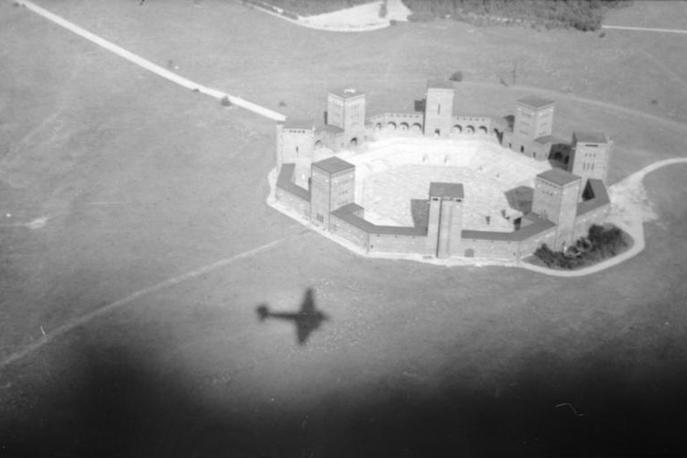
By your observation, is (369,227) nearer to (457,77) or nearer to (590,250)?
(590,250)

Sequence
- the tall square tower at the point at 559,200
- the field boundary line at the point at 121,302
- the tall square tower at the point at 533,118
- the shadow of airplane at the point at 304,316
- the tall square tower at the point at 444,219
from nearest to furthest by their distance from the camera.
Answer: the field boundary line at the point at 121,302 → the shadow of airplane at the point at 304,316 → the tall square tower at the point at 444,219 → the tall square tower at the point at 559,200 → the tall square tower at the point at 533,118

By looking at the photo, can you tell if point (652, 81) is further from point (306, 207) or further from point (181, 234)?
point (181, 234)

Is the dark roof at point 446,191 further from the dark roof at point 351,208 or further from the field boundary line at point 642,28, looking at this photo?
the field boundary line at point 642,28

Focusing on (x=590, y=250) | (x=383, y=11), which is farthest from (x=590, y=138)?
(x=383, y=11)


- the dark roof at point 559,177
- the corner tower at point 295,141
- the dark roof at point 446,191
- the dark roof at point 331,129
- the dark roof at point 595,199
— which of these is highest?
the dark roof at point 559,177

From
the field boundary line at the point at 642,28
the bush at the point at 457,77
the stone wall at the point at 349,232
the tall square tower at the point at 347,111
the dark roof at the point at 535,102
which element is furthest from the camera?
the field boundary line at the point at 642,28

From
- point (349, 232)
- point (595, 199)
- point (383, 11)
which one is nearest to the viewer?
point (349, 232)

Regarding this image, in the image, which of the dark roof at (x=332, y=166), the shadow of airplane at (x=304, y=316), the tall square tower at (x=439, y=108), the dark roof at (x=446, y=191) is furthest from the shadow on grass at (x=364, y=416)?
the tall square tower at (x=439, y=108)
